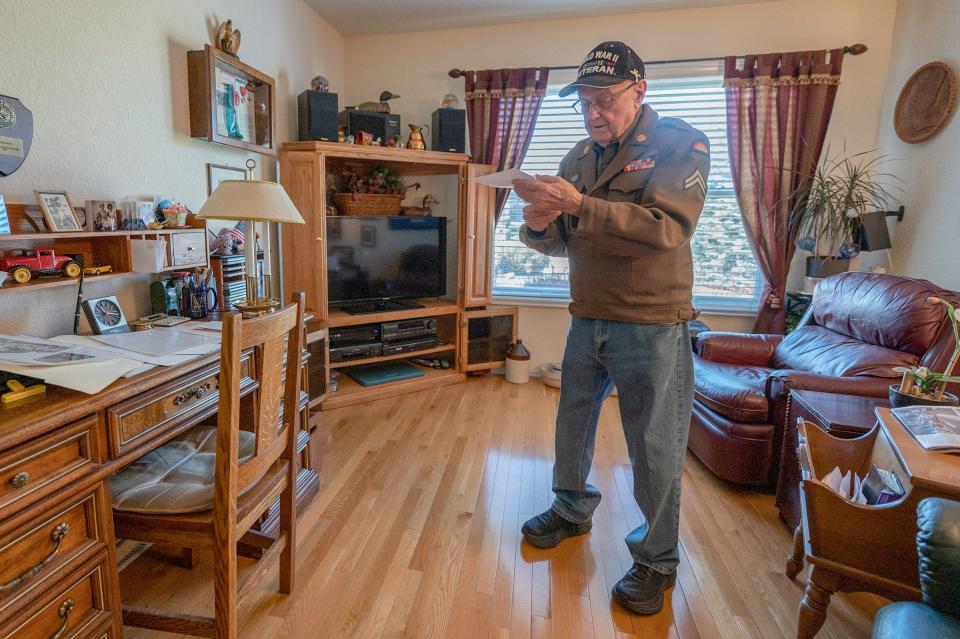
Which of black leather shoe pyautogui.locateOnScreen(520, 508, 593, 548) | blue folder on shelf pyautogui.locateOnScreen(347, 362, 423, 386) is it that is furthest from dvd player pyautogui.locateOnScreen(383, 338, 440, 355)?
black leather shoe pyautogui.locateOnScreen(520, 508, 593, 548)

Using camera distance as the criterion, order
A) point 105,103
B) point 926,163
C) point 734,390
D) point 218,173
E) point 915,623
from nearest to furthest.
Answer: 1. point 915,623
2. point 105,103
3. point 734,390
4. point 218,173
5. point 926,163

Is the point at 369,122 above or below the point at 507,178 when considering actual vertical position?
above

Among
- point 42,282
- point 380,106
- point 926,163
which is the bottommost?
point 42,282

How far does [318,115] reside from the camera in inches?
116

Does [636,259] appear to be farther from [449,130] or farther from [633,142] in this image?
[449,130]

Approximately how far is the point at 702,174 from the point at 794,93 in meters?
2.36

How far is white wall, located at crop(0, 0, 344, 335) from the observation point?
1491mm

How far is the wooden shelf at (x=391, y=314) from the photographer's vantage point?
10.2 ft

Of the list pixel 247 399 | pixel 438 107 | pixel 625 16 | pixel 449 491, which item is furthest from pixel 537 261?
pixel 247 399

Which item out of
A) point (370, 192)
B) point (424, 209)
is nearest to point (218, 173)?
point (370, 192)

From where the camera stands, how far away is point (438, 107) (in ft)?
12.0

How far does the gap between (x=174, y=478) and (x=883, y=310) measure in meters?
2.69

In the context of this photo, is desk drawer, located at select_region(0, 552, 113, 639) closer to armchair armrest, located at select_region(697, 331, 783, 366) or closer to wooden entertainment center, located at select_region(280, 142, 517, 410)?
Result: wooden entertainment center, located at select_region(280, 142, 517, 410)

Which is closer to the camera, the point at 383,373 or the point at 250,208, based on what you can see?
the point at 250,208
